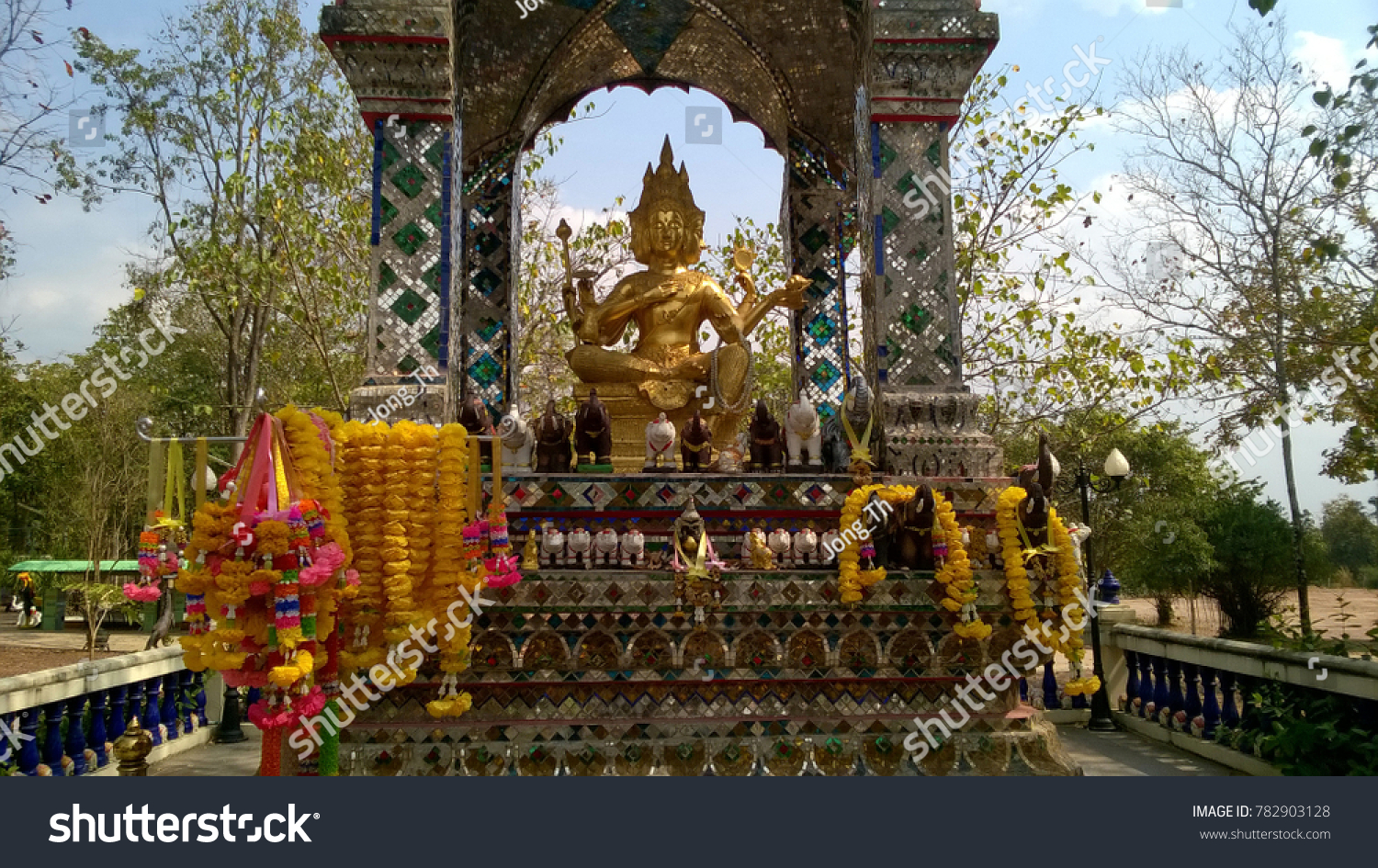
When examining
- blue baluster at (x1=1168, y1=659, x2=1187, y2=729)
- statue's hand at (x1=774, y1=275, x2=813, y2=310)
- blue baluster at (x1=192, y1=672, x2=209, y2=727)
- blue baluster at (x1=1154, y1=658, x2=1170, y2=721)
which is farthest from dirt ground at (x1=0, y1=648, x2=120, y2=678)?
blue baluster at (x1=1168, y1=659, x2=1187, y2=729)

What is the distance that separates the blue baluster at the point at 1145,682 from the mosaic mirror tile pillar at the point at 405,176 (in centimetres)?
735

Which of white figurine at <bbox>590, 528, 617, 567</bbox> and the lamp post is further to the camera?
the lamp post

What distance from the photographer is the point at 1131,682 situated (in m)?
10.2

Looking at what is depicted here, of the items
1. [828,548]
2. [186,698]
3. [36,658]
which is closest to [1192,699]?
[828,548]

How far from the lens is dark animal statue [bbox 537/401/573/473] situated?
8.45m

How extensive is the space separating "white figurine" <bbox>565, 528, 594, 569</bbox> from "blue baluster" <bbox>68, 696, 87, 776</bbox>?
3.79m

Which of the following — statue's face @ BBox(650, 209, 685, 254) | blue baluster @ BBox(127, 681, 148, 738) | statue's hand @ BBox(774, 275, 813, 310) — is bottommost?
blue baluster @ BBox(127, 681, 148, 738)

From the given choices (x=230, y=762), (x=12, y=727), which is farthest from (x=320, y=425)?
(x=230, y=762)

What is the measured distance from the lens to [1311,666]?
7070 mm

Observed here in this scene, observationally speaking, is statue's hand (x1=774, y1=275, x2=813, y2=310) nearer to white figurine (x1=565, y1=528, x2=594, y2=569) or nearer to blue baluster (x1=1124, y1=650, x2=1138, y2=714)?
white figurine (x1=565, y1=528, x2=594, y2=569)

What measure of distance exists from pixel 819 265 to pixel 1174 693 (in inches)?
228

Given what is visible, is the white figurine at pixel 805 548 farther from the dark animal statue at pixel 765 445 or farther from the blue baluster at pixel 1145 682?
the blue baluster at pixel 1145 682

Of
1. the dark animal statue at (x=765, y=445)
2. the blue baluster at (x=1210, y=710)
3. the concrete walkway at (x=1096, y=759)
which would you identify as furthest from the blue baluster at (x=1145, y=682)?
the dark animal statue at (x=765, y=445)

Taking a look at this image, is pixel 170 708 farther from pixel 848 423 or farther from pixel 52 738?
pixel 848 423
